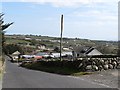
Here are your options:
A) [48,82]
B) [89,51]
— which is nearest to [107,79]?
[48,82]

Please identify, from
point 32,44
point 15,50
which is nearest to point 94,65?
point 15,50

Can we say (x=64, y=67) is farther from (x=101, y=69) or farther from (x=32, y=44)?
(x=32, y=44)

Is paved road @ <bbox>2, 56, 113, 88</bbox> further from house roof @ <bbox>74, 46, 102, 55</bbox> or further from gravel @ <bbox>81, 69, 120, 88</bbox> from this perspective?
house roof @ <bbox>74, 46, 102, 55</bbox>

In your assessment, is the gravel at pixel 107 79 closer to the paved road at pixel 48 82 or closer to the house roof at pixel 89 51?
the paved road at pixel 48 82

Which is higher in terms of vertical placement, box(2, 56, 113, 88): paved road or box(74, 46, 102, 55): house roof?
box(2, 56, 113, 88): paved road

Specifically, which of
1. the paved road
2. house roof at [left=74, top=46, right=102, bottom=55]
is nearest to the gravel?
the paved road

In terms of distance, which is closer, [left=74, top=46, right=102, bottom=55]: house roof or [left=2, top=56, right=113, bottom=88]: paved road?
[left=2, top=56, right=113, bottom=88]: paved road

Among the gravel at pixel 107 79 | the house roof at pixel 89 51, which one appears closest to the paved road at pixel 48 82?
the gravel at pixel 107 79

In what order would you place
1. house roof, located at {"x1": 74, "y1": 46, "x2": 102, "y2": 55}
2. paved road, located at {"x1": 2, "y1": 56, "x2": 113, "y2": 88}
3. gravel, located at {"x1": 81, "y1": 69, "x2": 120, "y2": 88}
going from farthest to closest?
house roof, located at {"x1": 74, "y1": 46, "x2": 102, "y2": 55} → gravel, located at {"x1": 81, "y1": 69, "x2": 120, "y2": 88} → paved road, located at {"x1": 2, "y1": 56, "x2": 113, "y2": 88}

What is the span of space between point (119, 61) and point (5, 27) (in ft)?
40.1

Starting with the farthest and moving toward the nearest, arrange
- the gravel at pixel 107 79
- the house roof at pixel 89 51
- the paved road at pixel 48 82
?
the house roof at pixel 89 51 < the gravel at pixel 107 79 < the paved road at pixel 48 82

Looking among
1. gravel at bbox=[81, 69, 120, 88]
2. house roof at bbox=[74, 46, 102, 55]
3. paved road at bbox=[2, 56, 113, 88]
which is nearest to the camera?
paved road at bbox=[2, 56, 113, 88]

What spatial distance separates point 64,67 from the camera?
117ft

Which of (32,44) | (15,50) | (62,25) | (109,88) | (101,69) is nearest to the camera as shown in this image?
(109,88)
